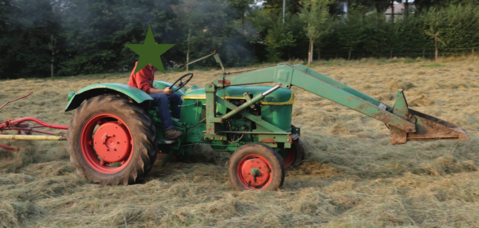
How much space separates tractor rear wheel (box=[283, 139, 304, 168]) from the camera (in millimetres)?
5068

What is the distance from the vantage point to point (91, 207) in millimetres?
3430

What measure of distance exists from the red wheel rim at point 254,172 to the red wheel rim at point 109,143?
124cm

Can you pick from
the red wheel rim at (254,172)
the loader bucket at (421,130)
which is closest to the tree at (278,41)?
the loader bucket at (421,130)

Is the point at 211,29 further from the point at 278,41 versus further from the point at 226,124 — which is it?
the point at 226,124

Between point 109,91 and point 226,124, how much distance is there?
1.43m

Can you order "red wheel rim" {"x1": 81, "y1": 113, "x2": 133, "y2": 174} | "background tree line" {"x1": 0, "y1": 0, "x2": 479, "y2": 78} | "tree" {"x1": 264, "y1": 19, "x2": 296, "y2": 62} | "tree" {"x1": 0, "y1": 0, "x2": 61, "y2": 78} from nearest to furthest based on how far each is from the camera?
1. "red wheel rim" {"x1": 81, "y1": 113, "x2": 133, "y2": 174}
2. "tree" {"x1": 0, "y1": 0, "x2": 61, "y2": 78}
3. "background tree line" {"x1": 0, "y1": 0, "x2": 479, "y2": 78}
4. "tree" {"x1": 264, "y1": 19, "x2": 296, "y2": 62}

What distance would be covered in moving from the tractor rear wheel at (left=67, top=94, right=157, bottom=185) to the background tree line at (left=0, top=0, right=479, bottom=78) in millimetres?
17461

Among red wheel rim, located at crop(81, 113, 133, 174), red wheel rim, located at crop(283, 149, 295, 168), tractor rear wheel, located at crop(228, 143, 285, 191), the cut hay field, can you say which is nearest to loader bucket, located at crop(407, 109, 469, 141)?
the cut hay field

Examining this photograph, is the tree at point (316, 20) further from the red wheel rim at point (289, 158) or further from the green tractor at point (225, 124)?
the green tractor at point (225, 124)

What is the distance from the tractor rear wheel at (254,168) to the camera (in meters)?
3.91

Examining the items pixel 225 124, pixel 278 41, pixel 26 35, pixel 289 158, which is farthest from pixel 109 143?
pixel 278 41

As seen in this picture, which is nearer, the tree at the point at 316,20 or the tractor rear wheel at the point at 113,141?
the tractor rear wheel at the point at 113,141

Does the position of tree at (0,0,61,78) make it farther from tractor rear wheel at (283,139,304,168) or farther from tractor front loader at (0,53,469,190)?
tractor rear wheel at (283,139,304,168)

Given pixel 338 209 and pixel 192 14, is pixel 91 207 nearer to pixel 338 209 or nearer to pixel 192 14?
pixel 338 209
